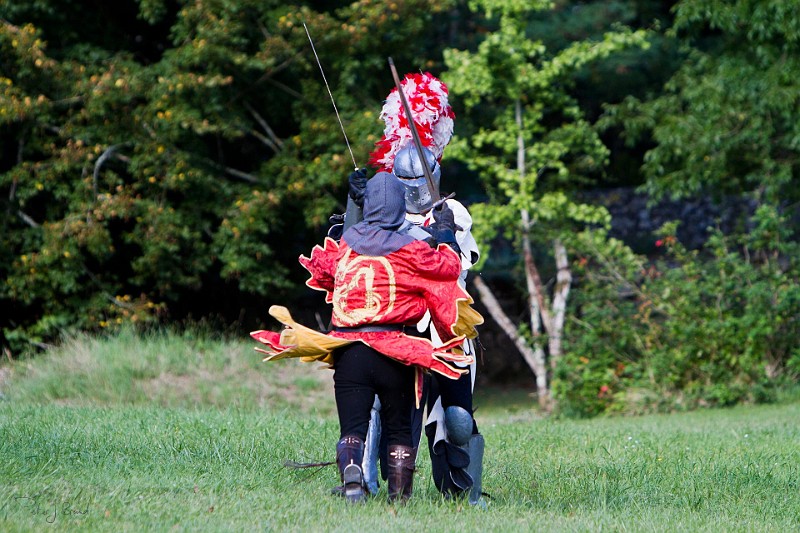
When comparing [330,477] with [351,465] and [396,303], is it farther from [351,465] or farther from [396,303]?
[396,303]

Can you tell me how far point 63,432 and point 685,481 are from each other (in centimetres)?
385

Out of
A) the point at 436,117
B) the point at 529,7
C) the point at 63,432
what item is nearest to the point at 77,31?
the point at 529,7

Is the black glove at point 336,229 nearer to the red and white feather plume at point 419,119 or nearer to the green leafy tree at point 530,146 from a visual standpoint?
the red and white feather plume at point 419,119

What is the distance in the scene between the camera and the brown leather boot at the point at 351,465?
5.23 meters

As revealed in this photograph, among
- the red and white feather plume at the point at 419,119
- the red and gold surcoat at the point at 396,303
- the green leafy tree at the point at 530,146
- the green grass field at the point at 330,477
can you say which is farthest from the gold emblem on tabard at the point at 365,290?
the green leafy tree at the point at 530,146

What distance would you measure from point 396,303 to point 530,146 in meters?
10.9

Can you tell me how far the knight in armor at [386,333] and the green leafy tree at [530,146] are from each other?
9136mm

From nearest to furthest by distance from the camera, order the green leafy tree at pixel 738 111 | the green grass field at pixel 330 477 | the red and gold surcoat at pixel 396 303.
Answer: the green grass field at pixel 330 477
the red and gold surcoat at pixel 396 303
the green leafy tree at pixel 738 111

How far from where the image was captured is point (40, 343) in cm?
1445

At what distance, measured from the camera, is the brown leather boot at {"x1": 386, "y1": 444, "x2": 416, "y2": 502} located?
5.34 meters

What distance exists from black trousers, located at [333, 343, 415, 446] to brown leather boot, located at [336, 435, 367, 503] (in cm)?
5

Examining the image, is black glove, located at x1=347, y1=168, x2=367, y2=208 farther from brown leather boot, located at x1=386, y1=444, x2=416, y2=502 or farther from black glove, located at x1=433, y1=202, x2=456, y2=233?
brown leather boot, located at x1=386, y1=444, x2=416, y2=502

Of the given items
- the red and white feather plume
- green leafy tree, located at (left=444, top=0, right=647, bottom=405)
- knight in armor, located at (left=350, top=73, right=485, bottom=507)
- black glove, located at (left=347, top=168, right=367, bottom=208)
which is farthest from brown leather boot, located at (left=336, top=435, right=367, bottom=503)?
green leafy tree, located at (left=444, top=0, right=647, bottom=405)

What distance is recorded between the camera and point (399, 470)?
17.5 feet
